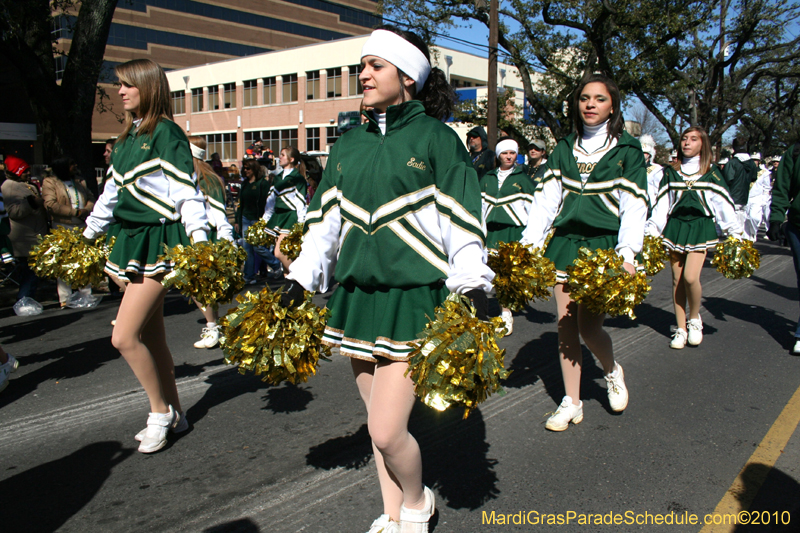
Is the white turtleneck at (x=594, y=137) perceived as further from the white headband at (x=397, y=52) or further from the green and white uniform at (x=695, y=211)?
the green and white uniform at (x=695, y=211)

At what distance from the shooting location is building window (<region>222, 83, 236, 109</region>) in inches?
2180

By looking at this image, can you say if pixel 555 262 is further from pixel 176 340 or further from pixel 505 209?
pixel 176 340

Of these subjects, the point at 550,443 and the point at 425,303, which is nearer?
the point at 425,303

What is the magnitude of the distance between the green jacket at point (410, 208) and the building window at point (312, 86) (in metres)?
48.0

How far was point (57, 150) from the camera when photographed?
11273 mm

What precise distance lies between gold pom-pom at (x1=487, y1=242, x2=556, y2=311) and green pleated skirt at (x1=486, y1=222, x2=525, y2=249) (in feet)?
10.6

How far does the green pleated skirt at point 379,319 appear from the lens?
2273 mm

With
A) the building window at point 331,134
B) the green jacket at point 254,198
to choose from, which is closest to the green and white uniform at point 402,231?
the green jacket at point 254,198

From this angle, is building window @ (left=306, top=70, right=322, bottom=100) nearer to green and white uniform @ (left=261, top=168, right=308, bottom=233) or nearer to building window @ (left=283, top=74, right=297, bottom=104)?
building window @ (left=283, top=74, right=297, bottom=104)

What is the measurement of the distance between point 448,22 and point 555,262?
20.7 m

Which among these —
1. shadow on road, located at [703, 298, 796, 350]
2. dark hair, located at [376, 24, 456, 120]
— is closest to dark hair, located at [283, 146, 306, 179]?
shadow on road, located at [703, 298, 796, 350]

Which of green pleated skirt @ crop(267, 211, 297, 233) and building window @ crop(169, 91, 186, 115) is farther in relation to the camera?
building window @ crop(169, 91, 186, 115)

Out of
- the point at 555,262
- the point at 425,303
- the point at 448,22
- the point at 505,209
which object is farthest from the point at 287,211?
the point at 448,22

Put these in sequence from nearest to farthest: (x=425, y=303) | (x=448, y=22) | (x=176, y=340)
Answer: (x=425, y=303) → (x=176, y=340) → (x=448, y=22)
